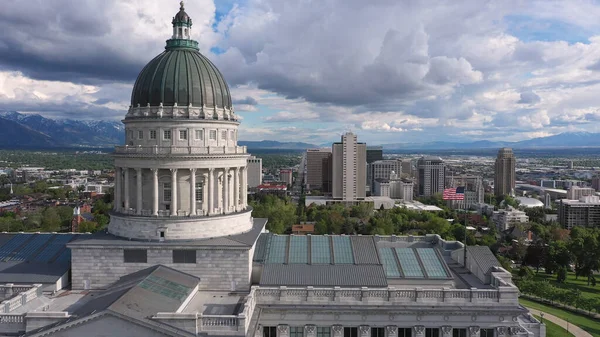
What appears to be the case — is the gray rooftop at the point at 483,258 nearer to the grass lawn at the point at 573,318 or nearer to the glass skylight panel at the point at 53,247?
the grass lawn at the point at 573,318

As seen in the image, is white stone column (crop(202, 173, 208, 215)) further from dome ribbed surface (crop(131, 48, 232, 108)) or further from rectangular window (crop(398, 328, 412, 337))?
rectangular window (crop(398, 328, 412, 337))

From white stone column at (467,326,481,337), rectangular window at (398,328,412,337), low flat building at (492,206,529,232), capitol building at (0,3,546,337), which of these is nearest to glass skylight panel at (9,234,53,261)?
capitol building at (0,3,546,337)

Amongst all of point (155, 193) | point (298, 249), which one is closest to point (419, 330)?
point (298, 249)

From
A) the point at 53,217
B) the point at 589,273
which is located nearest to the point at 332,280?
the point at 589,273

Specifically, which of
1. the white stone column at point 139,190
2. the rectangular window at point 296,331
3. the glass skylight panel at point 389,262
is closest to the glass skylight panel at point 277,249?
the rectangular window at point 296,331

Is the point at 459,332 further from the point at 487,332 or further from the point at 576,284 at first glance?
the point at 576,284
